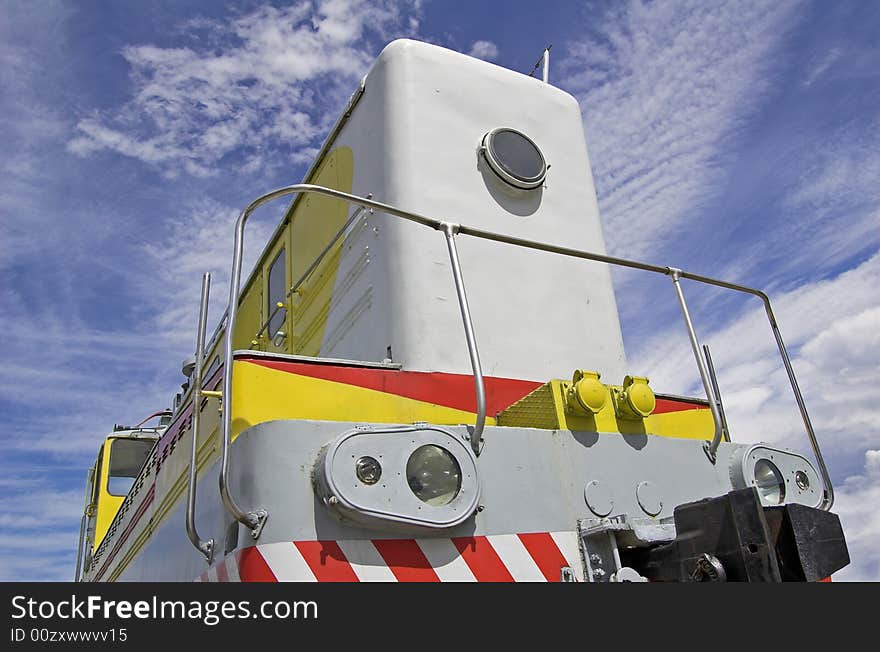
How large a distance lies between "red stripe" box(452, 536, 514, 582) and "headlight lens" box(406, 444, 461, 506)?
0.16 meters

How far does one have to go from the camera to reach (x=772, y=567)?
2.04 m

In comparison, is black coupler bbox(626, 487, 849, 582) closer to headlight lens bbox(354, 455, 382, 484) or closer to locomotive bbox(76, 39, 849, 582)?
locomotive bbox(76, 39, 849, 582)

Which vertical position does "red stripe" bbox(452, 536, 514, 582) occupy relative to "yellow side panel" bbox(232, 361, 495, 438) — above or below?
below

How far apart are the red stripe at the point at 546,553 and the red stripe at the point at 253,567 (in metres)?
0.87

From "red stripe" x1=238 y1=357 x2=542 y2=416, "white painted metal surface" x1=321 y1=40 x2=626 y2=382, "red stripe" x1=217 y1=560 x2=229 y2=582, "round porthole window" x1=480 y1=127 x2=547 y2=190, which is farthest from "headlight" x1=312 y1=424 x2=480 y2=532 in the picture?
"round porthole window" x1=480 y1=127 x2=547 y2=190

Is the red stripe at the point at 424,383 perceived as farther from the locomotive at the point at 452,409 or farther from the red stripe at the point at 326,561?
the red stripe at the point at 326,561

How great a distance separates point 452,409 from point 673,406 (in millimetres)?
1175

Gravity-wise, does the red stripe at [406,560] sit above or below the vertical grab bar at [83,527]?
below

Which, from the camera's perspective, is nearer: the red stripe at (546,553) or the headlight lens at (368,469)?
the headlight lens at (368,469)

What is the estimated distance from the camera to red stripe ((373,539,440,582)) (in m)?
2.36

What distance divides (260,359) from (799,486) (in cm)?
235

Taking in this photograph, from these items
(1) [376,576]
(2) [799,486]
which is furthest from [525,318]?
(1) [376,576]

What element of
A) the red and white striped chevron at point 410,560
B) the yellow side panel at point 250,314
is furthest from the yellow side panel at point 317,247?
the red and white striped chevron at point 410,560

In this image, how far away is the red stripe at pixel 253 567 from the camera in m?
2.25
